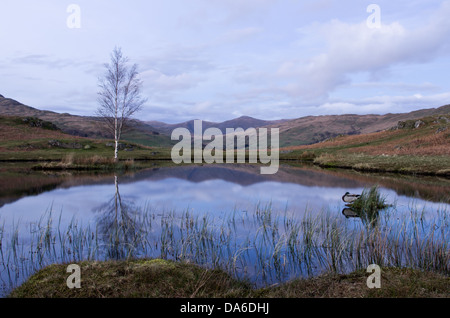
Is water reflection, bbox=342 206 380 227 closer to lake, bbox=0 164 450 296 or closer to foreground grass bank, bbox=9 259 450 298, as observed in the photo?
lake, bbox=0 164 450 296

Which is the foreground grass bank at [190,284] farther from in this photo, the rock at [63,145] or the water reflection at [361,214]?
the rock at [63,145]

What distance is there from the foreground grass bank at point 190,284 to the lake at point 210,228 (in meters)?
1.00

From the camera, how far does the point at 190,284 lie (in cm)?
600

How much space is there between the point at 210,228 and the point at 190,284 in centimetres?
517

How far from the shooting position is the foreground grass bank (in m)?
5.56

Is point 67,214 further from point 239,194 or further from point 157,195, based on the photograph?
point 239,194

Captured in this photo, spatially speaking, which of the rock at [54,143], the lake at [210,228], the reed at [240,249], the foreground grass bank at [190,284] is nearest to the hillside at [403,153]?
the lake at [210,228]

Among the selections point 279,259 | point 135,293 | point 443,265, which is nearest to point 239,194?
point 279,259

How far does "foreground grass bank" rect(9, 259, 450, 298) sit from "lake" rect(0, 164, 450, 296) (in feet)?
3.27

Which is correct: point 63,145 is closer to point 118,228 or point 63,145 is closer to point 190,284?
point 118,228

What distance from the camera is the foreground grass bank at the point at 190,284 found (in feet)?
18.2

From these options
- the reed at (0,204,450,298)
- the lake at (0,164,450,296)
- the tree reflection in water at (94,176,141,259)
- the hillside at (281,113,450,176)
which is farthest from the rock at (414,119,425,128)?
the tree reflection in water at (94,176,141,259)

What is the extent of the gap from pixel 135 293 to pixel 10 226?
8634 mm
